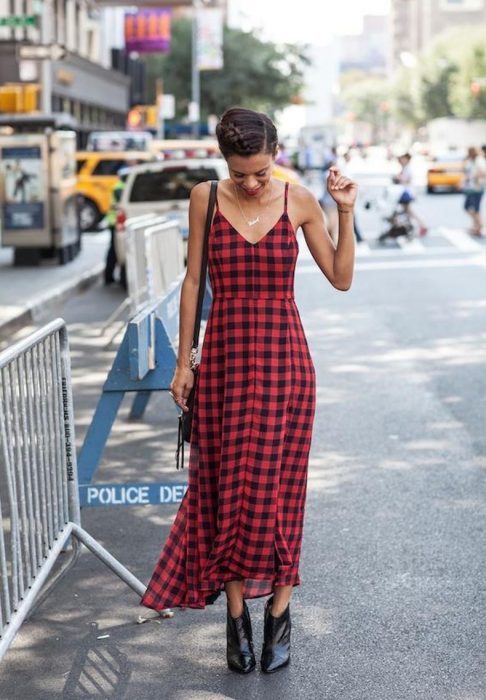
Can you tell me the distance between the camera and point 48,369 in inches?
193

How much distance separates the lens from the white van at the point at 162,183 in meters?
Result: 17.4

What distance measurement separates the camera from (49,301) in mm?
15922

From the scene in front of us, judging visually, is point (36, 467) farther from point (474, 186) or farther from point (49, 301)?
point (474, 186)

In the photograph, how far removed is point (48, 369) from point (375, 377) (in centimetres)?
604

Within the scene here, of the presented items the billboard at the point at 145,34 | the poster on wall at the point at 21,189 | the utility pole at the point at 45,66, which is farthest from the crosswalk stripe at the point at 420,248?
the billboard at the point at 145,34

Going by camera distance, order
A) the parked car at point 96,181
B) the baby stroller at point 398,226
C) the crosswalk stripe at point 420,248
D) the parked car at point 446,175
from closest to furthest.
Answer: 1. the crosswalk stripe at point 420,248
2. the baby stroller at point 398,226
3. the parked car at point 96,181
4. the parked car at point 446,175

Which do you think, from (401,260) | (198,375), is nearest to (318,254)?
(198,375)

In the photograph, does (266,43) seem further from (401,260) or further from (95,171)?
(401,260)

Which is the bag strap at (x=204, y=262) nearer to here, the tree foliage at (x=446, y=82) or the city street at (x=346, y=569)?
the city street at (x=346, y=569)

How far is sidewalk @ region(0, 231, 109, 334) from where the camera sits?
47.8 feet

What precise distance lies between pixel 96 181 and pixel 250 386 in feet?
84.0

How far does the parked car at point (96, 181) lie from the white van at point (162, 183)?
38.7 feet

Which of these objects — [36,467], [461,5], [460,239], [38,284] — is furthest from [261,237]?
[461,5]

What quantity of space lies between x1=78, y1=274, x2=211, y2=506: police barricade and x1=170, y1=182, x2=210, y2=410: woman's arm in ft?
3.27
